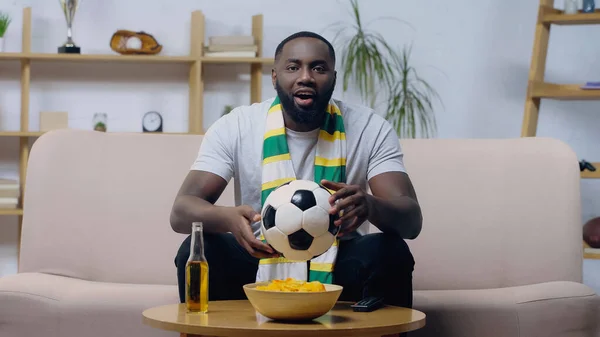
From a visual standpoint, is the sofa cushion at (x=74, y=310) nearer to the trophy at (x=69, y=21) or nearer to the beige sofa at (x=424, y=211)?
the beige sofa at (x=424, y=211)

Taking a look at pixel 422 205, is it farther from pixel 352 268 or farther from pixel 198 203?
pixel 198 203

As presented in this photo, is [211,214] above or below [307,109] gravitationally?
below

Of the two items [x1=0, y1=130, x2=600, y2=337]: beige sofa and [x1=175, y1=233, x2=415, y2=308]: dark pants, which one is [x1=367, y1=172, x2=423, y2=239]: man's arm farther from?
[x1=0, y1=130, x2=600, y2=337]: beige sofa

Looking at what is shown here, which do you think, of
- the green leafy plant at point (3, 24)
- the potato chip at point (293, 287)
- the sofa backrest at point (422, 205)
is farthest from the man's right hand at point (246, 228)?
the green leafy plant at point (3, 24)

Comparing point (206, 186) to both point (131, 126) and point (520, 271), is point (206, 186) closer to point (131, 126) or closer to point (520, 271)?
point (520, 271)

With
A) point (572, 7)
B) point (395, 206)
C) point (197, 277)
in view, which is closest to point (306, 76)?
point (395, 206)

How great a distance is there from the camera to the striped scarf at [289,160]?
6.84 ft

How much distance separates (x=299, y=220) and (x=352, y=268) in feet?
1.19

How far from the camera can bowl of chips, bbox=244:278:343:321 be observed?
5.15 ft

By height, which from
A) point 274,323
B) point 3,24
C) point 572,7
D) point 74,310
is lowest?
point 74,310

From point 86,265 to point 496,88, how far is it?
2.73 meters

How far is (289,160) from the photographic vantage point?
219cm

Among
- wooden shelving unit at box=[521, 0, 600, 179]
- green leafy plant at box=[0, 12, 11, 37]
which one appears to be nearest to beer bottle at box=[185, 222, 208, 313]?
wooden shelving unit at box=[521, 0, 600, 179]

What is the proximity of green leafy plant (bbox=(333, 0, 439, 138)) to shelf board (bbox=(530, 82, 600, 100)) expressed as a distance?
65cm
